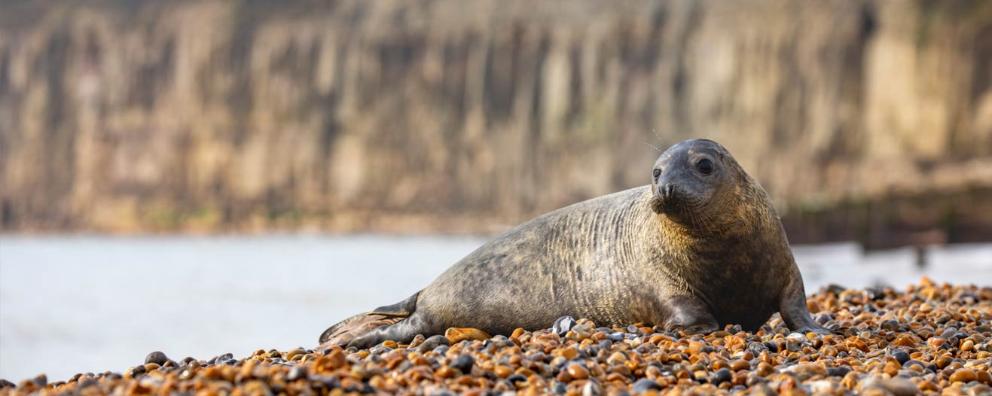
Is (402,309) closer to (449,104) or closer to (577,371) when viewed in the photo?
(577,371)

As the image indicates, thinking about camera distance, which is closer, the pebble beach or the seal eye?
the pebble beach

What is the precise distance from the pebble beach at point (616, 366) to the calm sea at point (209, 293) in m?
5.67

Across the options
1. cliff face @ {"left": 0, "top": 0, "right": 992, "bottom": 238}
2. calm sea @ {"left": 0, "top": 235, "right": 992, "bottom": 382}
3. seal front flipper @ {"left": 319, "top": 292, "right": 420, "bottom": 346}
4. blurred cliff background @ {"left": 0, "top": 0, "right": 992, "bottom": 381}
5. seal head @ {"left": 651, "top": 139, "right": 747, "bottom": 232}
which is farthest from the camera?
cliff face @ {"left": 0, "top": 0, "right": 992, "bottom": 238}

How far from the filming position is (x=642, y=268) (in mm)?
5176

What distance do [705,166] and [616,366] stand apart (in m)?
1.20

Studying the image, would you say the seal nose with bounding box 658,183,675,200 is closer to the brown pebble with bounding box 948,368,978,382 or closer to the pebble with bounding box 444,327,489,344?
the pebble with bounding box 444,327,489,344

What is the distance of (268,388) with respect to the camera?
322cm

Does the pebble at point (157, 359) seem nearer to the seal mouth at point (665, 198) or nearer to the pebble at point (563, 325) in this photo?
the pebble at point (563, 325)

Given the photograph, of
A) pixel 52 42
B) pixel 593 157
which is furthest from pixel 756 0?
pixel 52 42

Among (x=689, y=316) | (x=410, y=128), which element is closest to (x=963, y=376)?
(x=689, y=316)

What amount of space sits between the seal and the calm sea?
4.85 meters

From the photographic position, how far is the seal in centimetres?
480

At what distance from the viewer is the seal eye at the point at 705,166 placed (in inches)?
186

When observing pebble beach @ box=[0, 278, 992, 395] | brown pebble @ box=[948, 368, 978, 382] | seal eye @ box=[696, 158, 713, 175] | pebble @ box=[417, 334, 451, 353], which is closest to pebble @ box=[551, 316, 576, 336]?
pebble beach @ box=[0, 278, 992, 395]
